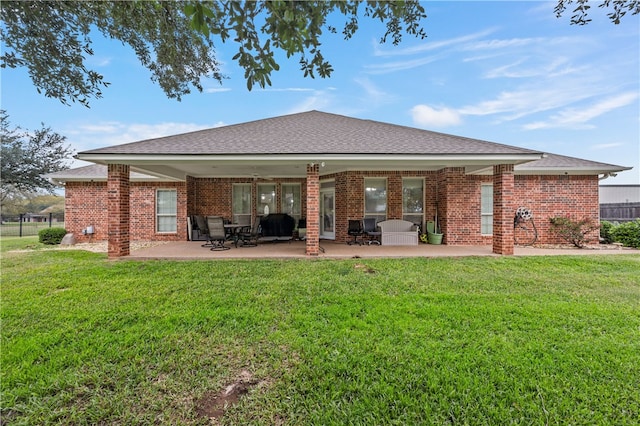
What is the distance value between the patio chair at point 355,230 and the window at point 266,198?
4029mm

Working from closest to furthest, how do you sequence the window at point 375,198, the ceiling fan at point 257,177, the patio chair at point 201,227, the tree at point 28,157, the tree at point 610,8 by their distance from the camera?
the tree at point 610,8
the window at point 375,198
the ceiling fan at point 257,177
the patio chair at point 201,227
the tree at point 28,157

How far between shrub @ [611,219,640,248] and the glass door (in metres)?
10.3

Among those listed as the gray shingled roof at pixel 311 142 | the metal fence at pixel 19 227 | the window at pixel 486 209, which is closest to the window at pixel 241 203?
the gray shingled roof at pixel 311 142

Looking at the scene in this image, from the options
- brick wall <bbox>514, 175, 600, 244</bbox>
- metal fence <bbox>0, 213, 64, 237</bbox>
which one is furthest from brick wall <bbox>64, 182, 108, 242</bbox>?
brick wall <bbox>514, 175, 600, 244</bbox>

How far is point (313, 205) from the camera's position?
7941mm

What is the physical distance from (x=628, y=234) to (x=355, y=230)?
959 centimetres

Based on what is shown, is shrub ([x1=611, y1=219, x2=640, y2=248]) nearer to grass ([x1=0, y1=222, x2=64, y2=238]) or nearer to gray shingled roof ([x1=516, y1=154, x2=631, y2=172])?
gray shingled roof ([x1=516, y1=154, x2=631, y2=172])

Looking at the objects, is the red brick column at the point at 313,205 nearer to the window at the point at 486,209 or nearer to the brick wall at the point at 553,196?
the window at the point at 486,209

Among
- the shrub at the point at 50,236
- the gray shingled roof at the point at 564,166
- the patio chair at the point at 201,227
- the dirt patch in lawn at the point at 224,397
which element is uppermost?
the gray shingled roof at the point at 564,166

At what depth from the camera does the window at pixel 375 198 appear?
433 inches

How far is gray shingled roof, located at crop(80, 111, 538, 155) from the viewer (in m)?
7.52

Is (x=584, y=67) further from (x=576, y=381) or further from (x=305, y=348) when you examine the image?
(x=305, y=348)

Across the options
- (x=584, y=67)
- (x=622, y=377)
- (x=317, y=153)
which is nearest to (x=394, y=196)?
(x=317, y=153)

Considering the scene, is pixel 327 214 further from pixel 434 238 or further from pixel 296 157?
pixel 296 157
